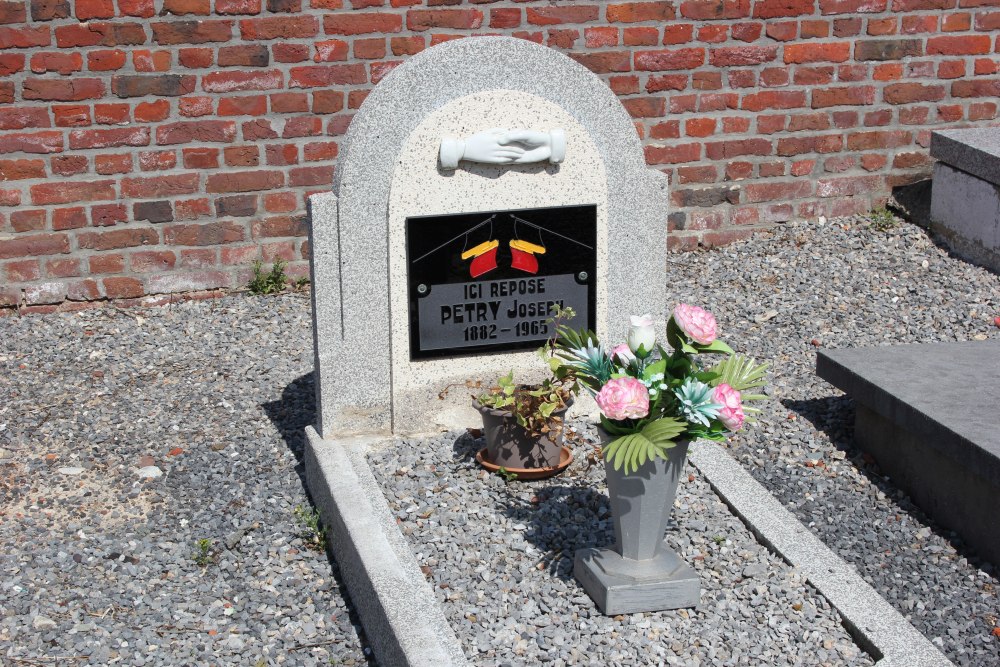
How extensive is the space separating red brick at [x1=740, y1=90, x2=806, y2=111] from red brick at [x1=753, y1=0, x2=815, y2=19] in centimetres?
42

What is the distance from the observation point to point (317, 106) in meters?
6.29

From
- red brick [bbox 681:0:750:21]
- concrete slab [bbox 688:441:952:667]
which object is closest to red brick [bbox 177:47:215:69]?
red brick [bbox 681:0:750:21]

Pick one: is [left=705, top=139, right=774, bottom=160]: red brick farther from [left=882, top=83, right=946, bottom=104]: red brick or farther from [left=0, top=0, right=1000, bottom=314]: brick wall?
[left=882, top=83, right=946, bottom=104]: red brick

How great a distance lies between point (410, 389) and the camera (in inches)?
185

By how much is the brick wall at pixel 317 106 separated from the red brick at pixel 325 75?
0.04ft

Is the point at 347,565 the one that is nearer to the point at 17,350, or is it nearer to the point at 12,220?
the point at 17,350

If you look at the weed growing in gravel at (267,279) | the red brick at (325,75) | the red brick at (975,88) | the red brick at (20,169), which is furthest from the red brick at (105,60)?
the red brick at (975,88)

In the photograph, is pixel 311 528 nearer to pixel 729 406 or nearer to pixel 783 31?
pixel 729 406

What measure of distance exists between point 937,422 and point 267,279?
140 inches

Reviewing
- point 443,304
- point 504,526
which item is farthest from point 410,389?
point 504,526

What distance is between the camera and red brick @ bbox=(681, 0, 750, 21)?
6.66 metres

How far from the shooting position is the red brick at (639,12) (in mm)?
6559

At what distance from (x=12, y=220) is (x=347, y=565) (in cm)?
307

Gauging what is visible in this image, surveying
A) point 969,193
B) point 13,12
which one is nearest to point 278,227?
point 13,12
